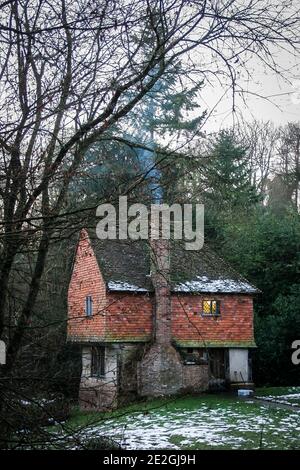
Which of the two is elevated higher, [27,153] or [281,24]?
[281,24]

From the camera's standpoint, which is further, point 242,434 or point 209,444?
point 242,434

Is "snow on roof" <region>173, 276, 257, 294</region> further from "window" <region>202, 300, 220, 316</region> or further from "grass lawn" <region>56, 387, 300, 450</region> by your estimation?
"grass lawn" <region>56, 387, 300, 450</region>

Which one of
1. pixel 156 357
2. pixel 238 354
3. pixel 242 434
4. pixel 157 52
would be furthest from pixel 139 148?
pixel 238 354

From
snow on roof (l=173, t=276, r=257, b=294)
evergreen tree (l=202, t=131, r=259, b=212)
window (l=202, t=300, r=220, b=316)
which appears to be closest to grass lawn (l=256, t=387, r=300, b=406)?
window (l=202, t=300, r=220, b=316)

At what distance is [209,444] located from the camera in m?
14.5

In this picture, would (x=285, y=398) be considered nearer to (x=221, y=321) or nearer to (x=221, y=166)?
(x=221, y=321)

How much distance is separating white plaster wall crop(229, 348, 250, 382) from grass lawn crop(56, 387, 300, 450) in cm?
283

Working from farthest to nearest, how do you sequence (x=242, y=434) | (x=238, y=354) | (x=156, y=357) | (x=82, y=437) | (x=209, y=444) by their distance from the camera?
(x=238, y=354)
(x=156, y=357)
(x=242, y=434)
(x=209, y=444)
(x=82, y=437)

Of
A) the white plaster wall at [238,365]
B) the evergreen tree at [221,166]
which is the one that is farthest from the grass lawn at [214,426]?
the evergreen tree at [221,166]

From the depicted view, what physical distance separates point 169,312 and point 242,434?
34.8 feet

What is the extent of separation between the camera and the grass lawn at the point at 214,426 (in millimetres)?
14344

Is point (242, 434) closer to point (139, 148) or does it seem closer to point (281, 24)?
point (139, 148)

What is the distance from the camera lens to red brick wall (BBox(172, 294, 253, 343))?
86.8ft

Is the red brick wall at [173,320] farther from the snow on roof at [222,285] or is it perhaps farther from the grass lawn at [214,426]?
the grass lawn at [214,426]
